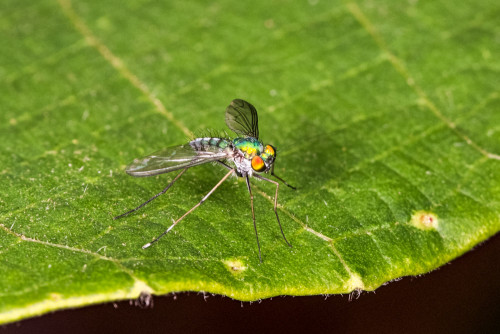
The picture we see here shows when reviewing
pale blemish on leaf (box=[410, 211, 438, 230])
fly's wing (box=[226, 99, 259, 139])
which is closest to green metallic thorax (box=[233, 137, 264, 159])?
fly's wing (box=[226, 99, 259, 139])

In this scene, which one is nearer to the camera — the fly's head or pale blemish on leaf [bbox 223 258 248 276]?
pale blemish on leaf [bbox 223 258 248 276]

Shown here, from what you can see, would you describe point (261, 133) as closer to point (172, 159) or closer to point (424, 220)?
point (172, 159)

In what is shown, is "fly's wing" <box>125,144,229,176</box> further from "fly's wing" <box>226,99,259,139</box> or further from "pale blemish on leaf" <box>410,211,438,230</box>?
"pale blemish on leaf" <box>410,211,438,230</box>

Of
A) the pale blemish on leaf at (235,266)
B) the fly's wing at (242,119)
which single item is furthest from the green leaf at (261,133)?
the fly's wing at (242,119)

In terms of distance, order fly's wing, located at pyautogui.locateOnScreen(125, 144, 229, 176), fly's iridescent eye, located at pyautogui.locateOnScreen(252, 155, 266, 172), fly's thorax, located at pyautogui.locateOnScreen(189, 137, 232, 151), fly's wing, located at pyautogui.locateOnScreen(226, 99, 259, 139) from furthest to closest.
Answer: fly's wing, located at pyautogui.locateOnScreen(226, 99, 259, 139) < fly's thorax, located at pyautogui.locateOnScreen(189, 137, 232, 151) < fly's iridescent eye, located at pyautogui.locateOnScreen(252, 155, 266, 172) < fly's wing, located at pyautogui.locateOnScreen(125, 144, 229, 176)

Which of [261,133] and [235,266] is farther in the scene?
[261,133]

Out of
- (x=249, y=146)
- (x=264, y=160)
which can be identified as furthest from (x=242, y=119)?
(x=264, y=160)
